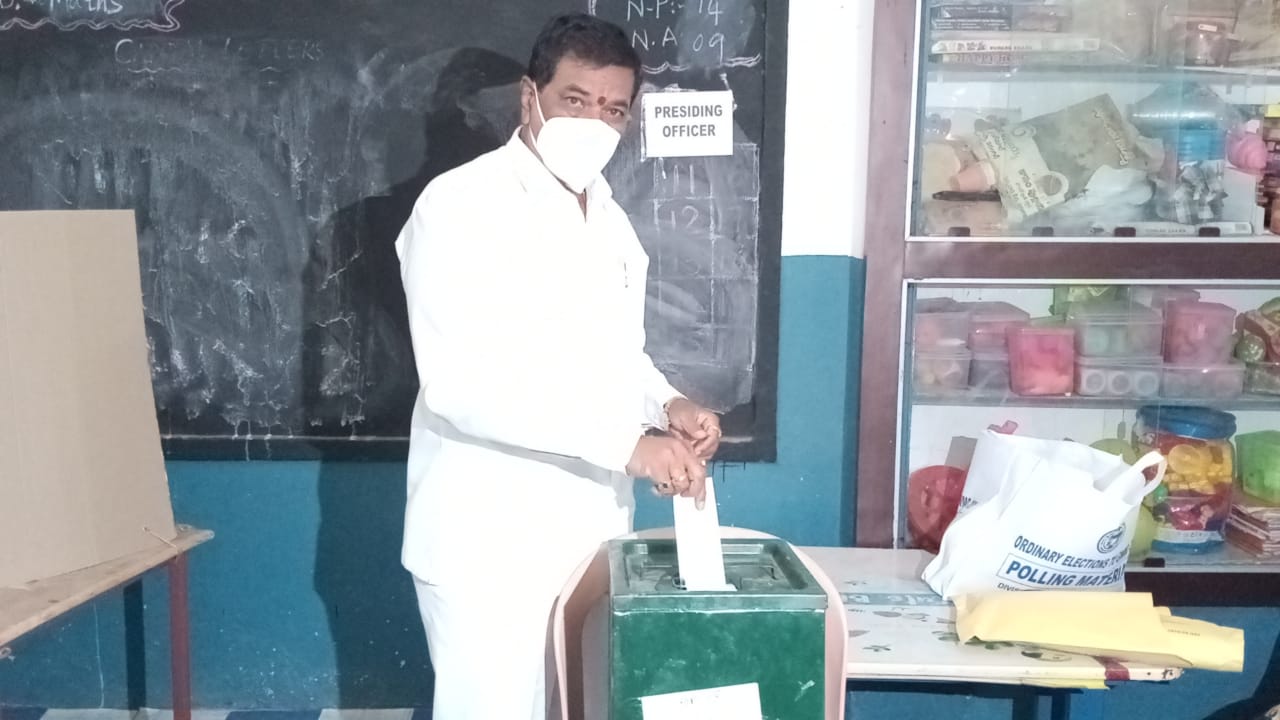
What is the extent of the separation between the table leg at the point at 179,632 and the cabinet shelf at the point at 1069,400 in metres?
1.65

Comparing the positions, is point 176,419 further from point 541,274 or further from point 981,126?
point 981,126

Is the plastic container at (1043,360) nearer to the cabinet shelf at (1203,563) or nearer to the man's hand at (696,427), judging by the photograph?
the cabinet shelf at (1203,563)

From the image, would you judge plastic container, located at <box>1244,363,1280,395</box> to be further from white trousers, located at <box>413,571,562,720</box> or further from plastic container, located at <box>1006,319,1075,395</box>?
white trousers, located at <box>413,571,562,720</box>

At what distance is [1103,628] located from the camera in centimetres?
183

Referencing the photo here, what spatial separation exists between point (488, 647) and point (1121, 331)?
5.44 feet

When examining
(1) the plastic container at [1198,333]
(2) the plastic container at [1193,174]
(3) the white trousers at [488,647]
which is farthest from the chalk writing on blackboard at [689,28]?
(3) the white trousers at [488,647]

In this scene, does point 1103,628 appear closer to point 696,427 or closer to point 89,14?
point 696,427

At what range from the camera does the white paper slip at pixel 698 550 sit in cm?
140

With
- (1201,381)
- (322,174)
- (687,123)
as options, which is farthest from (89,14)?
(1201,381)

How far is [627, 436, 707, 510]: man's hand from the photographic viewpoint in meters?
1.45

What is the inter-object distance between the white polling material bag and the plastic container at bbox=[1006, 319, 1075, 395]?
36cm

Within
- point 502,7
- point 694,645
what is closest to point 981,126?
point 502,7

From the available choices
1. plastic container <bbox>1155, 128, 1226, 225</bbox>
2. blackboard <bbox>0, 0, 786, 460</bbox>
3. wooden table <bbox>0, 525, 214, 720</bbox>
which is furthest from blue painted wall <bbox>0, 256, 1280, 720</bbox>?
plastic container <bbox>1155, 128, 1226, 225</bbox>

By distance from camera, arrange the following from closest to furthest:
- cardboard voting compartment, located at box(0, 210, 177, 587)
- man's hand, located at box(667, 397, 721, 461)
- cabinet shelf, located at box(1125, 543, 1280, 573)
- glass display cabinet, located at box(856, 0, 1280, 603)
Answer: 1. man's hand, located at box(667, 397, 721, 461)
2. cardboard voting compartment, located at box(0, 210, 177, 587)
3. glass display cabinet, located at box(856, 0, 1280, 603)
4. cabinet shelf, located at box(1125, 543, 1280, 573)
